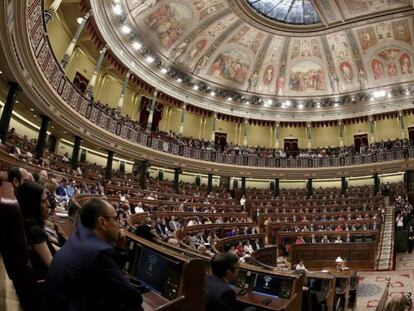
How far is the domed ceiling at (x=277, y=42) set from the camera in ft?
61.7

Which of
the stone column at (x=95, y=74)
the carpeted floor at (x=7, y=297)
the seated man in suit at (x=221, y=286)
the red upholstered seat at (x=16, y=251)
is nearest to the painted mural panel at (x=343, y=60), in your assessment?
the stone column at (x=95, y=74)

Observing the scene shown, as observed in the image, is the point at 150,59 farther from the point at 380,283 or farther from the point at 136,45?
the point at 380,283

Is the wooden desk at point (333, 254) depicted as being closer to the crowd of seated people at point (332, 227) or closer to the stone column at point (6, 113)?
the crowd of seated people at point (332, 227)

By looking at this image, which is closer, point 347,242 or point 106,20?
point 347,242

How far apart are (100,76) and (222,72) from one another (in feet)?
30.1

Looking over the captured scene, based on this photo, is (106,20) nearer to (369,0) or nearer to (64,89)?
(64,89)

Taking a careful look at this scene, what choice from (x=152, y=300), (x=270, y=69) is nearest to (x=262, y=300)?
(x=152, y=300)

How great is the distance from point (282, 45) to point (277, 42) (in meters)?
0.46

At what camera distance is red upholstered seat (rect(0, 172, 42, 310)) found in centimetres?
135

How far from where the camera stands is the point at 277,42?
76.3 ft

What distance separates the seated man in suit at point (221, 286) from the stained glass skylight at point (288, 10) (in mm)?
20768

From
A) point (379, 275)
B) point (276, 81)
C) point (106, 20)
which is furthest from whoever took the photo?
point (276, 81)

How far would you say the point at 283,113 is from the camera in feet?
81.4

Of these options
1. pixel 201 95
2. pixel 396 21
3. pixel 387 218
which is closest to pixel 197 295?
pixel 387 218
